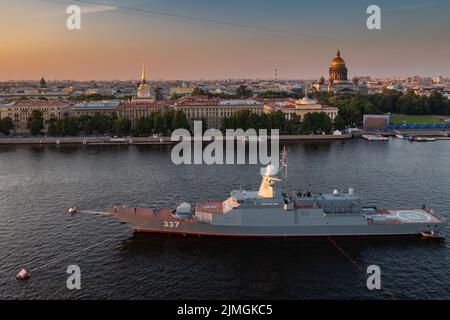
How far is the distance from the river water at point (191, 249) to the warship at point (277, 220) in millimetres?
705

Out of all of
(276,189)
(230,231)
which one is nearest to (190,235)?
(230,231)

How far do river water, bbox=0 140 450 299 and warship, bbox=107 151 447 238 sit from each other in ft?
2.31

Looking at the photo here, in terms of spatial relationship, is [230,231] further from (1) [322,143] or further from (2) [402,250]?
(1) [322,143]

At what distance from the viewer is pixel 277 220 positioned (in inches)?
1112

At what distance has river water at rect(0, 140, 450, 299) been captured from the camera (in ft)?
71.7

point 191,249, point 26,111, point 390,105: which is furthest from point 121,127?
point 390,105

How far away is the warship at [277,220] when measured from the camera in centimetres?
2820

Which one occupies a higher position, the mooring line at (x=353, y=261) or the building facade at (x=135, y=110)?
the building facade at (x=135, y=110)

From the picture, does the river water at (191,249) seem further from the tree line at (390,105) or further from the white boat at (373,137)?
the tree line at (390,105)

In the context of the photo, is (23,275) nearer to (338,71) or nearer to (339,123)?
(339,123)

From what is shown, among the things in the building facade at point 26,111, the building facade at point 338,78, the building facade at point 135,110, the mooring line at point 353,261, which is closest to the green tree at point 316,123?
the building facade at point 135,110
